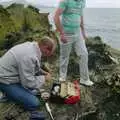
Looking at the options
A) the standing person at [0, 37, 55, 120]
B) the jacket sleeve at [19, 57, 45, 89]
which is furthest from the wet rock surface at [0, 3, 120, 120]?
the jacket sleeve at [19, 57, 45, 89]

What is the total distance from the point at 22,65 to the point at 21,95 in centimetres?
55

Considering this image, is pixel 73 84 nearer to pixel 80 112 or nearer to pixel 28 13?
pixel 80 112

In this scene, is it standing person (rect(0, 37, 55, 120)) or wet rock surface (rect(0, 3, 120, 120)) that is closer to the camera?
standing person (rect(0, 37, 55, 120))

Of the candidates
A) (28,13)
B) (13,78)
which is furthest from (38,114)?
(28,13)

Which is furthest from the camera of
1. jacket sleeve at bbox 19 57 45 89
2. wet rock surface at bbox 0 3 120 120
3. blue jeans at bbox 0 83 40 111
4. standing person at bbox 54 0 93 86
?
standing person at bbox 54 0 93 86

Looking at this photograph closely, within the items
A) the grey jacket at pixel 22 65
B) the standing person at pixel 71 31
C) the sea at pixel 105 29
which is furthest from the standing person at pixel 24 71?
the sea at pixel 105 29

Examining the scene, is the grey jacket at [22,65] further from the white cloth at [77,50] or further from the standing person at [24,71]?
the white cloth at [77,50]

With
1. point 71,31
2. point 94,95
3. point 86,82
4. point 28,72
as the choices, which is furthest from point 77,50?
point 28,72

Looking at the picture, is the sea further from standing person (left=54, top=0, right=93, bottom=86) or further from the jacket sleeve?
the jacket sleeve

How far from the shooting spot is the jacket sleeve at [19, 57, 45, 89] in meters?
8.44

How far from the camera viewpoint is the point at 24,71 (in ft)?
27.8

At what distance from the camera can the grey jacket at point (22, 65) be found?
8.45m

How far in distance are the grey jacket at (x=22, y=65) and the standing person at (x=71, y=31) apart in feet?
4.80

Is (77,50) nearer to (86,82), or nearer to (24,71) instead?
(86,82)
